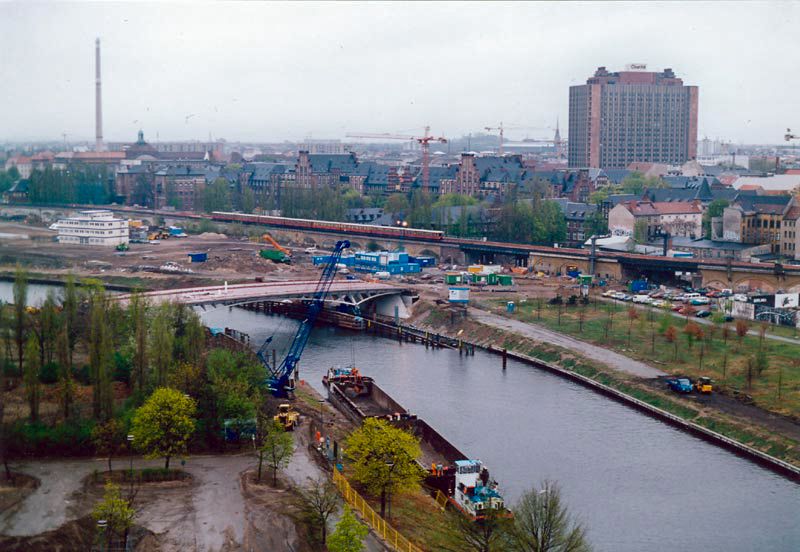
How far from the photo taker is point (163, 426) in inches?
509

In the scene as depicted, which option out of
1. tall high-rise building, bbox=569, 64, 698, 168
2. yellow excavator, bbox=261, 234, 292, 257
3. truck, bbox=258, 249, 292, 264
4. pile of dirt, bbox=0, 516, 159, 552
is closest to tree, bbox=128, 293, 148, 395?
pile of dirt, bbox=0, 516, 159, 552

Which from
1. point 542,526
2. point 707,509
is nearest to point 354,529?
point 542,526

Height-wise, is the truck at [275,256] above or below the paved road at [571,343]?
above

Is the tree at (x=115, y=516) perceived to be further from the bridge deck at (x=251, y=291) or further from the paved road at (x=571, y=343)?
the paved road at (x=571, y=343)

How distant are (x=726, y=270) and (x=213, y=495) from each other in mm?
18208

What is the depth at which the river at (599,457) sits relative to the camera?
12.3m

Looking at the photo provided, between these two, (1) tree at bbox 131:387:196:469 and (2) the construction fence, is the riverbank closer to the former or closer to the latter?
(2) the construction fence

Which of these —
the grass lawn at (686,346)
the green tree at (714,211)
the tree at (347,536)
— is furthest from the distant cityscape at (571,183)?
the tree at (347,536)

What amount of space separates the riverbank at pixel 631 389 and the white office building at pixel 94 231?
15915 millimetres

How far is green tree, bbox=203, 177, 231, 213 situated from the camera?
48781mm

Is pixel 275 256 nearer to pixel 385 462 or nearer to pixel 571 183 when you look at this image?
pixel 571 183

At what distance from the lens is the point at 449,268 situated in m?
33.0

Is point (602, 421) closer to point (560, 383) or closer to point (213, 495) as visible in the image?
point (560, 383)

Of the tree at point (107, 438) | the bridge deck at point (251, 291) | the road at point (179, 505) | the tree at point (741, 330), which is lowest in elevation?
the road at point (179, 505)
